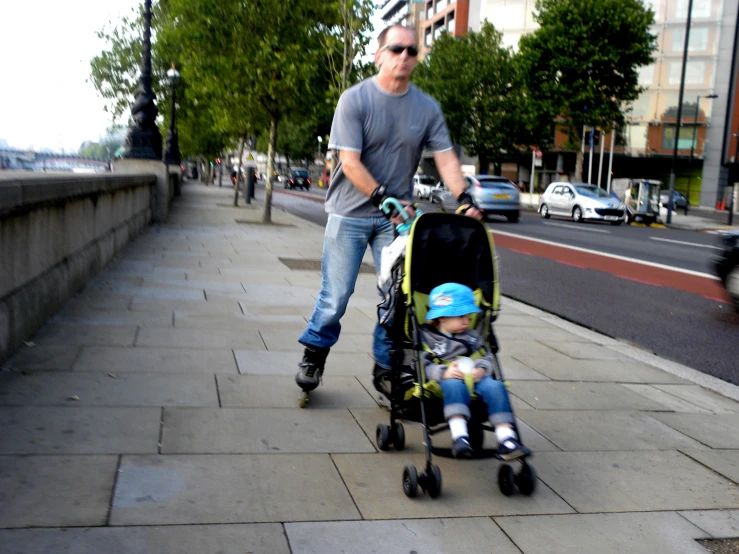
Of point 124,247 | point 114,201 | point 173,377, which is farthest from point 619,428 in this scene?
point 124,247

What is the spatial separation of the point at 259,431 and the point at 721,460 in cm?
Answer: 234

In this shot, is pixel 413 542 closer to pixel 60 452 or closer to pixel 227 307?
pixel 60 452

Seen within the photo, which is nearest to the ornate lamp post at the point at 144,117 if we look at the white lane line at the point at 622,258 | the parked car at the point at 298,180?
Result: the white lane line at the point at 622,258

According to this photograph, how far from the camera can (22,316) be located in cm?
561

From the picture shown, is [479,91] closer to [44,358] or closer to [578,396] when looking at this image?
[578,396]

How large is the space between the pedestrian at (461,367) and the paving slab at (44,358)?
256cm

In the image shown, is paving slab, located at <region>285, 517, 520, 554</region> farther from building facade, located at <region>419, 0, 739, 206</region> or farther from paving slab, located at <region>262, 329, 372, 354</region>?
building facade, located at <region>419, 0, 739, 206</region>

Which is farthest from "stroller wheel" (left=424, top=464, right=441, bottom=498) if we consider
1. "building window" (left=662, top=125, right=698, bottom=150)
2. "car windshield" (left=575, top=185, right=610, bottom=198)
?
"building window" (left=662, top=125, right=698, bottom=150)

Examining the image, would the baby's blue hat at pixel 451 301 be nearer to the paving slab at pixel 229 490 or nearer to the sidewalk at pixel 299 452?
the sidewalk at pixel 299 452

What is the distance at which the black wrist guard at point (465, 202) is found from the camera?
4016 mm

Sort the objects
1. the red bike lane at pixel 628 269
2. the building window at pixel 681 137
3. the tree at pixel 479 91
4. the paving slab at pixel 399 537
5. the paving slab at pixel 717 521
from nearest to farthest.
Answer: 1. the paving slab at pixel 399 537
2. the paving slab at pixel 717 521
3. the red bike lane at pixel 628 269
4. the tree at pixel 479 91
5. the building window at pixel 681 137

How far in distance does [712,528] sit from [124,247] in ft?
35.4

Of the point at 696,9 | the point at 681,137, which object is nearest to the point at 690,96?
the point at 681,137

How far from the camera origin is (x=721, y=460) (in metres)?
4.20
